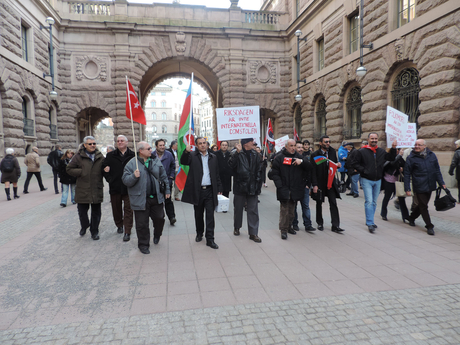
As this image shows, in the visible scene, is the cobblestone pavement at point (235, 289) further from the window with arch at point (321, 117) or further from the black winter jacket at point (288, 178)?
the window with arch at point (321, 117)

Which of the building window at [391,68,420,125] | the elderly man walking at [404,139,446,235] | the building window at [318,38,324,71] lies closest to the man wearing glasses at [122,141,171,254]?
the elderly man walking at [404,139,446,235]

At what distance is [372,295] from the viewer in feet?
12.2

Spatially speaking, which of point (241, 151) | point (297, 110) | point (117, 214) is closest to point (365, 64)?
point (297, 110)

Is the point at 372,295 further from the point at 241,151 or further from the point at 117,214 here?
the point at 117,214

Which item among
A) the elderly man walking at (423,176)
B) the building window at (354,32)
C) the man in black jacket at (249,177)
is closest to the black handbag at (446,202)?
the elderly man walking at (423,176)

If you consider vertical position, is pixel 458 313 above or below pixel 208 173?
below

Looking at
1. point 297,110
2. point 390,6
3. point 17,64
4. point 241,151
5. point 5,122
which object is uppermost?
point 390,6

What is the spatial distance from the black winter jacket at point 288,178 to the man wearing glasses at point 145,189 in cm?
208

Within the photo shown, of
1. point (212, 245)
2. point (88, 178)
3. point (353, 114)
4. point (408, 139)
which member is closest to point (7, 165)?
point (88, 178)

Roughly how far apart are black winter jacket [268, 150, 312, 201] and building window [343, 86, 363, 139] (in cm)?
1087

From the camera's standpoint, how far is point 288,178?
6.21 m

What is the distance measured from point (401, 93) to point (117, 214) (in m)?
11.6

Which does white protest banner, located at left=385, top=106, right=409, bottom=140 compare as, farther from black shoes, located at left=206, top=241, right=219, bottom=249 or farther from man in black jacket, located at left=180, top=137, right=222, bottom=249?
black shoes, located at left=206, top=241, right=219, bottom=249

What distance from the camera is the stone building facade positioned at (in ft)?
36.6
